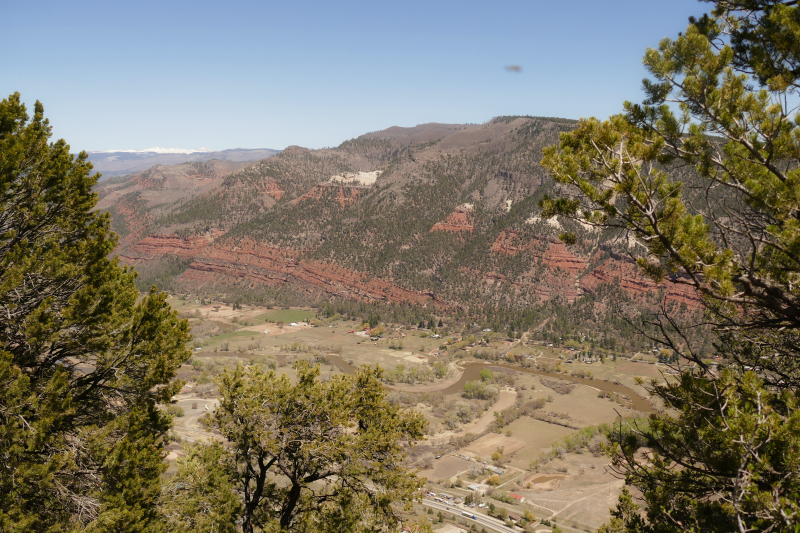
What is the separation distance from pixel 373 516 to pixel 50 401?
9.54 m

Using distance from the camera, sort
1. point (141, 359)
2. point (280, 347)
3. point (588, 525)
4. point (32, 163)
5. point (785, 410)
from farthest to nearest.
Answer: point (280, 347) < point (588, 525) < point (141, 359) < point (32, 163) < point (785, 410)

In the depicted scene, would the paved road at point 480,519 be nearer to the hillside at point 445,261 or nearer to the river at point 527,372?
the river at point 527,372

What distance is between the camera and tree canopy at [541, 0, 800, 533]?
6.96 meters

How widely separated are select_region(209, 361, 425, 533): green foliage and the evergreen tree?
284cm

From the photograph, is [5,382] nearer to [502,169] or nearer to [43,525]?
[43,525]

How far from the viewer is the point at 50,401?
9.57 metres

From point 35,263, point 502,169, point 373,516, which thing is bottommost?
point 373,516

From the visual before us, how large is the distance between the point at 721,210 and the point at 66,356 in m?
14.9

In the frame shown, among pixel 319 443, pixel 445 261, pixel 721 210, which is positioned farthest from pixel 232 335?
pixel 721 210

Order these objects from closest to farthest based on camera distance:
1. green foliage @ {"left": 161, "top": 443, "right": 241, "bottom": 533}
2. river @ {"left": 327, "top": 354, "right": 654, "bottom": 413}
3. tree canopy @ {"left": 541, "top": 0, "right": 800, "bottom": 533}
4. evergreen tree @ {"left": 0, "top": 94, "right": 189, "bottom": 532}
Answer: tree canopy @ {"left": 541, "top": 0, "right": 800, "bottom": 533}, evergreen tree @ {"left": 0, "top": 94, "right": 189, "bottom": 532}, green foliage @ {"left": 161, "top": 443, "right": 241, "bottom": 533}, river @ {"left": 327, "top": 354, "right": 654, "bottom": 413}

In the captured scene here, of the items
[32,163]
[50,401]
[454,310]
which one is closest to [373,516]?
[50,401]

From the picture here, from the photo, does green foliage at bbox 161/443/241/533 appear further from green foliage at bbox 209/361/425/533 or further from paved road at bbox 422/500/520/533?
paved road at bbox 422/500/520/533

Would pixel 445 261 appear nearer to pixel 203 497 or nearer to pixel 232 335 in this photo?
pixel 232 335

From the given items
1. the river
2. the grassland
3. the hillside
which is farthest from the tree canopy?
the hillside
